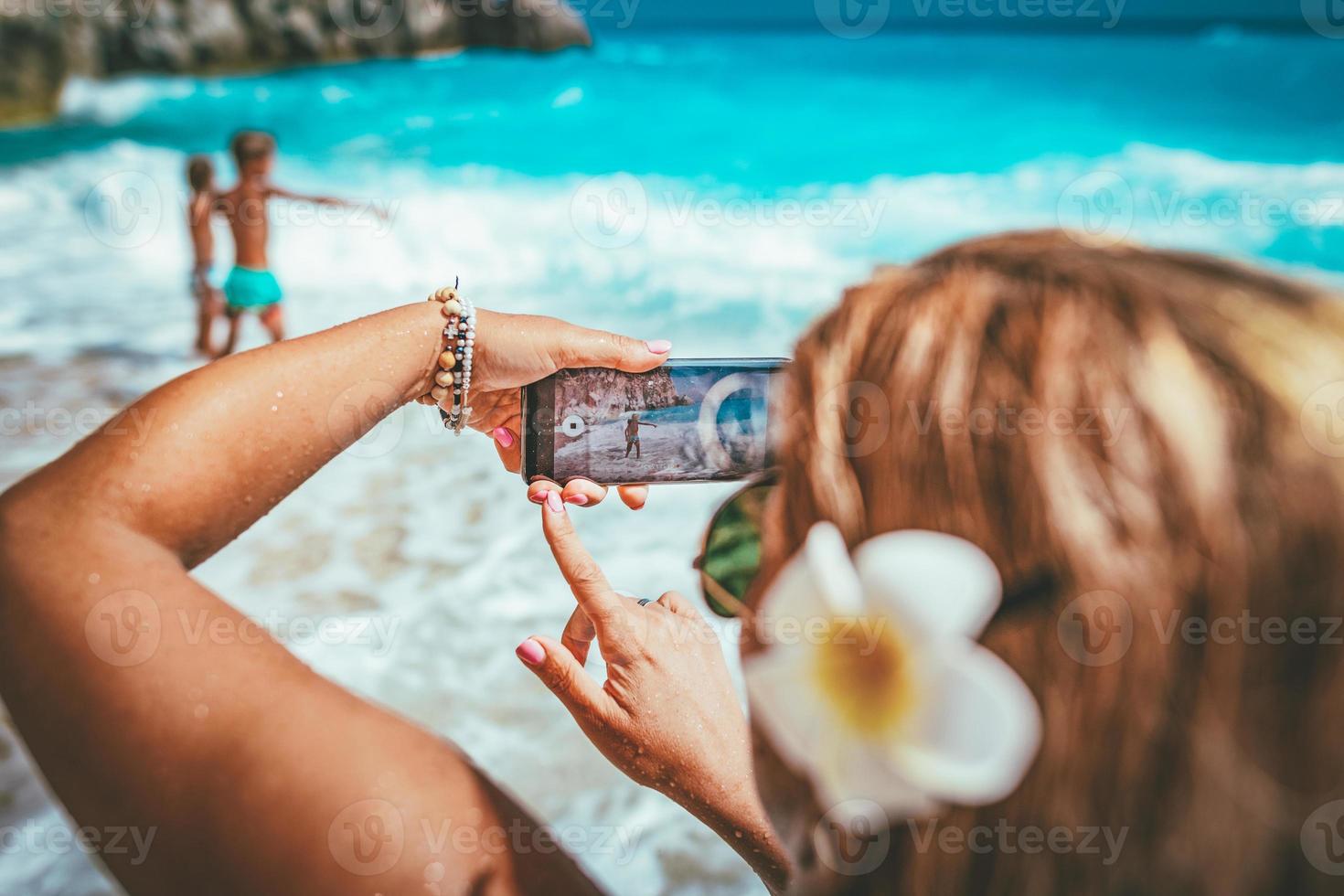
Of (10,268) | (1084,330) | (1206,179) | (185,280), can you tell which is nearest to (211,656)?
(1084,330)

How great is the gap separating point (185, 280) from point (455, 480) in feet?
14.6

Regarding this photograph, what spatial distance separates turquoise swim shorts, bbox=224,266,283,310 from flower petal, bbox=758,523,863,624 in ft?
18.3

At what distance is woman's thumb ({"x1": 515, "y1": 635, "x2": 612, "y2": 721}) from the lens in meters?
1.17

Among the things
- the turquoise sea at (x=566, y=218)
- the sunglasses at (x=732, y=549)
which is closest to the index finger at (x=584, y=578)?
the sunglasses at (x=732, y=549)

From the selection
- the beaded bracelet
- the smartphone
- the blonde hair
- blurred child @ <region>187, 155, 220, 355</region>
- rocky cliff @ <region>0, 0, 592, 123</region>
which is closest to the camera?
the blonde hair

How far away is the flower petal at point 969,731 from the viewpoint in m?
0.57

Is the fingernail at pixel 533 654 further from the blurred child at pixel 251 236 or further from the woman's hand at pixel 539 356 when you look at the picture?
the blurred child at pixel 251 236

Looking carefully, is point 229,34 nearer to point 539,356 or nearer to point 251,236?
point 251,236

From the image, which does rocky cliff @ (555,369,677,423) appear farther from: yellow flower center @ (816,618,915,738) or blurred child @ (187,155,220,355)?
blurred child @ (187,155,220,355)

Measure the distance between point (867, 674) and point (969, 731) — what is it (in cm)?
8

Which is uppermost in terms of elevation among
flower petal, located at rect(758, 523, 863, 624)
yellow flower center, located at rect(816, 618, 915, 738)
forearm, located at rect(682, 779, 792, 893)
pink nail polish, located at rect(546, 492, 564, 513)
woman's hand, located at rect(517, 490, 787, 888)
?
flower petal, located at rect(758, 523, 863, 624)

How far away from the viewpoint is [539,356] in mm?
1439

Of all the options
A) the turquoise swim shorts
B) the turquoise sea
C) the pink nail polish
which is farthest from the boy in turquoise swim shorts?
the pink nail polish

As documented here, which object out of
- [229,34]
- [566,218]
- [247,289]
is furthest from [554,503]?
[229,34]
